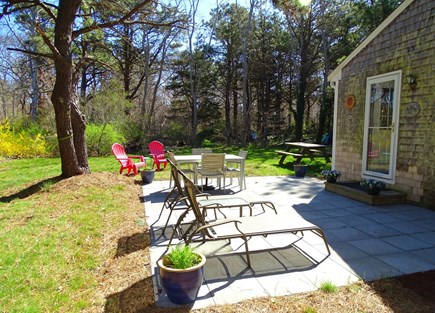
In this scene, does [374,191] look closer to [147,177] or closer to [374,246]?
[374,246]

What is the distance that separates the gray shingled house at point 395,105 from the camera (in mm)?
5203

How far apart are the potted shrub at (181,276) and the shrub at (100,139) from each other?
1191cm

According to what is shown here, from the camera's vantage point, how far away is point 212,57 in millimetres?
21906

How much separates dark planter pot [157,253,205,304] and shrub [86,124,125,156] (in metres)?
11.9

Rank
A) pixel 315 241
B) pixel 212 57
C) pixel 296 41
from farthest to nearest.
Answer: pixel 212 57
pixel 296 41
pixel 315 241

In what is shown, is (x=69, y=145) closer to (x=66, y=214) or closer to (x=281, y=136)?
(x=66, y=214)

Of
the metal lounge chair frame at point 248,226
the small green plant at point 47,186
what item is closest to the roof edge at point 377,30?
the metal lounge chair frame at point 248,226

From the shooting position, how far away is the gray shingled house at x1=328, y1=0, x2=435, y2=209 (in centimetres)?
520

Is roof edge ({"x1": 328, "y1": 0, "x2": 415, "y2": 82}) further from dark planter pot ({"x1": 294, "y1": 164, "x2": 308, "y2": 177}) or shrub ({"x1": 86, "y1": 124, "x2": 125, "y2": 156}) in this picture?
shrub ({"x1": 86, "y1": 124, "x2": 125, "y2": 156})

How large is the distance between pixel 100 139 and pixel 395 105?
11.4 m

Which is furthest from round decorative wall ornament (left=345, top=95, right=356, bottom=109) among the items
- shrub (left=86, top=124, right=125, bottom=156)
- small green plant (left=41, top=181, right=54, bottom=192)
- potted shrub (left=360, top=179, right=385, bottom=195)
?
shrub (left=86, top=124, right=125, bottom=156)

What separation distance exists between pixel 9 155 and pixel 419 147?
1390cm

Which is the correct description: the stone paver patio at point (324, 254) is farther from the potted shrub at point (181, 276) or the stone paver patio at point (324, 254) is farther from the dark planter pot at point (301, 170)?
the dark planter pot at point (301, 170)

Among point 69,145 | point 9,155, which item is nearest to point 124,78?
point 9,155
